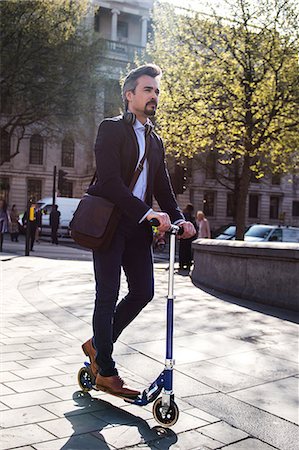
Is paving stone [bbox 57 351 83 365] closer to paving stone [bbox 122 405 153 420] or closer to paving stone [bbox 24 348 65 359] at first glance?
paving stone [bbox 24 348 65 359]

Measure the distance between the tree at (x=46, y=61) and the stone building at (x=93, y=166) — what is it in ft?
20.4

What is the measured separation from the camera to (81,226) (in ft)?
10.2

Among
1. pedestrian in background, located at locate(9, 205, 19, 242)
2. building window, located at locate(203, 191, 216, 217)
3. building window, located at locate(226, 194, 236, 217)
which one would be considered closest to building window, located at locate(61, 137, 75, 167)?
building window, located at locate(203, 191, 216, 217)

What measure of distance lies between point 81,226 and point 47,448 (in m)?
1.17

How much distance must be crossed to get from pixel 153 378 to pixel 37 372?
2.58 ft

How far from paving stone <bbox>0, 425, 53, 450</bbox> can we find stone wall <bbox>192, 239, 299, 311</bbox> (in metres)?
5.15

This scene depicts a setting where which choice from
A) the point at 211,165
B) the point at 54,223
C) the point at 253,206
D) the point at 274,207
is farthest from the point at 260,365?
the point at 274,207

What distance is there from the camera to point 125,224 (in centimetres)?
318

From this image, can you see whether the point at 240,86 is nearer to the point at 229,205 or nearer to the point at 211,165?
the point at 211,165

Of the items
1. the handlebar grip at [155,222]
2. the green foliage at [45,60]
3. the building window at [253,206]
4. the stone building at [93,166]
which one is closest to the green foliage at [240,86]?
the green foliage at [45,60]

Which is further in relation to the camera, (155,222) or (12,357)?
(12,357)

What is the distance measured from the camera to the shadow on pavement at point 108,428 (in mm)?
2621

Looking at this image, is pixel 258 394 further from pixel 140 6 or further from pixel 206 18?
pixel 140 6

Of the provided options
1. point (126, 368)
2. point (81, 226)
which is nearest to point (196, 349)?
point (126, 368)
